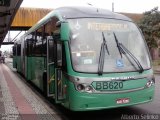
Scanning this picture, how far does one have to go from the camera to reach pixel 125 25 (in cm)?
875

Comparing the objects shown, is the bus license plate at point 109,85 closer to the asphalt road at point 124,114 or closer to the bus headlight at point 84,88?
the bus headlight at point 84,88

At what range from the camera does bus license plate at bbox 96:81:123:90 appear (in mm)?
7727

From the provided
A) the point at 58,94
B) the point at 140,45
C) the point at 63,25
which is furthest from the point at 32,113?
the point at 140,45

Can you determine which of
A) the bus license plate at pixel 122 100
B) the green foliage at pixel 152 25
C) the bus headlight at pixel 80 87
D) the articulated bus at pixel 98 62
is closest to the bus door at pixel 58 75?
the articulated bus at pixel 98 62

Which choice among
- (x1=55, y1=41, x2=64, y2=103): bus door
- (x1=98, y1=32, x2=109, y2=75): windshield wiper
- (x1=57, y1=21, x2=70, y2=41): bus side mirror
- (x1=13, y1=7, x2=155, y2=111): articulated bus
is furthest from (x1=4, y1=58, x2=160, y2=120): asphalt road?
(x1=57, y1=21, x2=70, y2=41): bus side mirror

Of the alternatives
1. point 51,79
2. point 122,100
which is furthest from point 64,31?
point 122,100

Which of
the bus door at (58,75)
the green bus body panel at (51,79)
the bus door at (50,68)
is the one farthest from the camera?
the green bus body panel at (51,79)

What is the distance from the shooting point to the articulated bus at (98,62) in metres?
7.73

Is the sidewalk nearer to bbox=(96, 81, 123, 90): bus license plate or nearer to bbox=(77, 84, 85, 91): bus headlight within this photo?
bbox=(77, 84, 85, 91): bus headlight

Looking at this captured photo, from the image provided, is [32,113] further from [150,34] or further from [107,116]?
[150,34]

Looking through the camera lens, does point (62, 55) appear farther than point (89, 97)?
Yes

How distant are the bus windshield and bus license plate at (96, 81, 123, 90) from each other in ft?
1.01

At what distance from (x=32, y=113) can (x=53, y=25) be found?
2.69 meters

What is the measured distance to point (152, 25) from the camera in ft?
118
